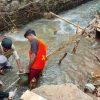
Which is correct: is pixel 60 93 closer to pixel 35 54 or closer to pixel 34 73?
pixel 35 54

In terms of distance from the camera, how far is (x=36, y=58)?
26.5ft

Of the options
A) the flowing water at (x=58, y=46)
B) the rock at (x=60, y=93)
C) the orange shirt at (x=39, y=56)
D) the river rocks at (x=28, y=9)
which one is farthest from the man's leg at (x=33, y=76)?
the river rocks at (x=28, y=9)

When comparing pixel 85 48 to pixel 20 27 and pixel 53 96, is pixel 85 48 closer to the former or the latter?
pixel 20 27

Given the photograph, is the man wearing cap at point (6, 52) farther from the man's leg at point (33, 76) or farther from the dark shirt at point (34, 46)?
the dark shirt at point (34, 46)

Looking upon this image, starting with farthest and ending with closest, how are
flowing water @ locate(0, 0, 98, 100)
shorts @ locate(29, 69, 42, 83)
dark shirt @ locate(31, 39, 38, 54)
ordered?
flowing water @ locate(0, 0, 98, 100), shorts @ locate(29, 69, 42, 83), dark shirt @ locate(31, 39, 38, 54)

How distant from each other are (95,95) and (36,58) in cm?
186

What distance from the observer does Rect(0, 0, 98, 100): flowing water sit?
928 cm

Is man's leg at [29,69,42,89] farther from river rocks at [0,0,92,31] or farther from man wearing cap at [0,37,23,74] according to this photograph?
river rocks at [0,0,92,31]

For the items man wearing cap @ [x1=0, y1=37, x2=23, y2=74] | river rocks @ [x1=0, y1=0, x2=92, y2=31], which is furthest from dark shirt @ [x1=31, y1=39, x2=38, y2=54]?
river rocks @ [x1=0, y1=0, x2=92, y2=31]

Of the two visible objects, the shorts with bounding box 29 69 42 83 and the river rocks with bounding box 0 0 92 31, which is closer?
the shorts with bounding box 29 69 42 83

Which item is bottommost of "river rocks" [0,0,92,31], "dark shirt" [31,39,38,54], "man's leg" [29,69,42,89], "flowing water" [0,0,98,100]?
"flowing water" [0,0,98,100]

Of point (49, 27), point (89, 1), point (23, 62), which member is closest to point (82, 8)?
point (89, 1)

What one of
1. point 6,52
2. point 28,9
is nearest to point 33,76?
point 6,52

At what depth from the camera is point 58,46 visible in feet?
38.7
